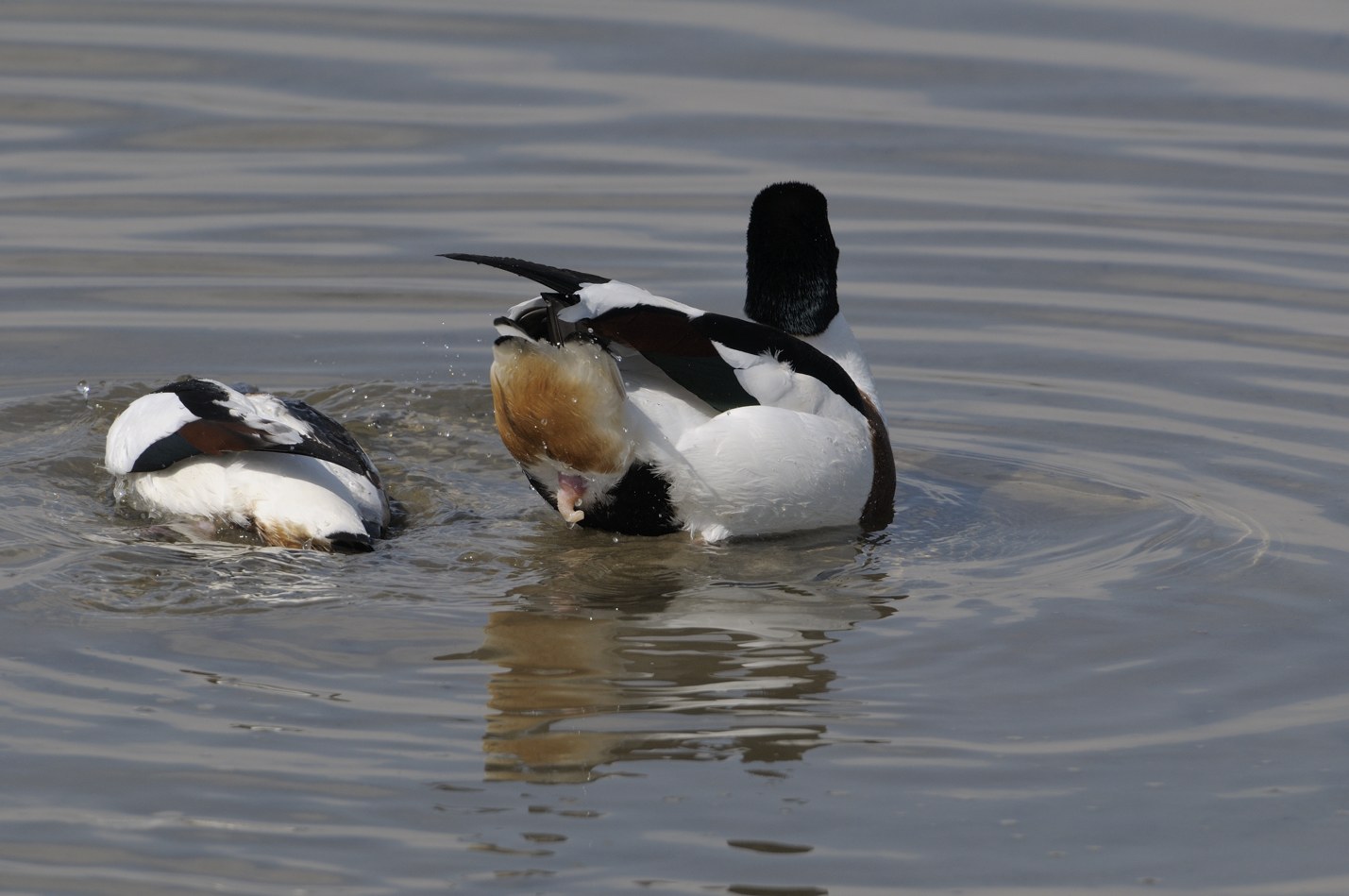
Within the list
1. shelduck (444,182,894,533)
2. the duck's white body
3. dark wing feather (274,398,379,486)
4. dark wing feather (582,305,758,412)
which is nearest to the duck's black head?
shelduck (444,182,894,533)

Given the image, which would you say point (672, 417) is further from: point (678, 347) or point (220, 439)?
point (220, 439)

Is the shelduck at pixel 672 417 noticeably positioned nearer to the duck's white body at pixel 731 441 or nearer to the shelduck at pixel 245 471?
the duck's white body at pixel 731 441

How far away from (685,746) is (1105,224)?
7.09 metres

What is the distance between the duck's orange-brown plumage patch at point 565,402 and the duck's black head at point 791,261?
43.3 inches

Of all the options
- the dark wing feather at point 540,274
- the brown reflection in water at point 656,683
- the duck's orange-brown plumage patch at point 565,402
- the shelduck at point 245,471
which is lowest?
the brown reflection in water at point 656,683

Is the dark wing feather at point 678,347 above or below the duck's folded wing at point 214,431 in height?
above

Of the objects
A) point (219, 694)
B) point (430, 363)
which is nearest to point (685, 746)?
point (219, 694)

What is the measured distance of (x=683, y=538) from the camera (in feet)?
23.8

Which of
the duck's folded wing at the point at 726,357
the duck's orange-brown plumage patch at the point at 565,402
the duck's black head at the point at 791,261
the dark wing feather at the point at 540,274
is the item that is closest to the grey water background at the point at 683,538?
the duck's orange-brown plumage patch at the point at 565,402

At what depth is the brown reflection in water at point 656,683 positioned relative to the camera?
5215mm

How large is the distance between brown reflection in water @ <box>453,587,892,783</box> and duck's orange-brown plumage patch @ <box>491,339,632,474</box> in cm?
59

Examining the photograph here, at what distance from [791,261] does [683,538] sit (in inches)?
47.4

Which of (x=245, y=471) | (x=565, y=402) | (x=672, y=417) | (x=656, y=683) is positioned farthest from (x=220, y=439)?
(x=656, y=683)

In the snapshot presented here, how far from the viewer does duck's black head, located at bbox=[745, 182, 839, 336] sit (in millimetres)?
7555
